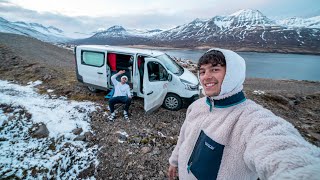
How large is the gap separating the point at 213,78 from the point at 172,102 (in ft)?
17.0

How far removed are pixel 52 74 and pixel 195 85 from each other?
8234 millimetres

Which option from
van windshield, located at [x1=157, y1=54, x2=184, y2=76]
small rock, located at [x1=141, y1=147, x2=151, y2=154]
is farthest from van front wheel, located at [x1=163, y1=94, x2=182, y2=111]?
small rock, located at [x1=141, y1=147, x2=151, y2=154]

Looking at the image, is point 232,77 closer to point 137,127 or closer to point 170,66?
point 137,127

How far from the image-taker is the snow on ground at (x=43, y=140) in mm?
3764

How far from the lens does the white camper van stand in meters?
6.08

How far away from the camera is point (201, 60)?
155 centimetres

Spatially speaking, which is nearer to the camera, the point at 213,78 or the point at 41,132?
the point at 213,78

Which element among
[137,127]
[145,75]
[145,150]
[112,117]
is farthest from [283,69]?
[145,150]

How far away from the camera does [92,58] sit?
769cm

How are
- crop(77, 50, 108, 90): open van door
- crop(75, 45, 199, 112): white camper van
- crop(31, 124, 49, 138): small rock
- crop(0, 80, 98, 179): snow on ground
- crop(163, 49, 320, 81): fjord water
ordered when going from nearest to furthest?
1. crop(0, 80, 98, 179): snow on ground
2. crop(31, 124, 49, 138): small rock
3. crop(75, 45, 199, 112): white camper van
4. crop(77, 50, 108, 90): open van door
5. crop(163, 49, 320, 81): fjord water

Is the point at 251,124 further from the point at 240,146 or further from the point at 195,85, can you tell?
the point at 195,85

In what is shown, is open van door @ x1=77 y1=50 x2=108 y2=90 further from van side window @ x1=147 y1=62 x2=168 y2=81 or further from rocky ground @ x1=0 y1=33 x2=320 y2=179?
van side window @ x1=147 y1=62 x2=168 y2=81

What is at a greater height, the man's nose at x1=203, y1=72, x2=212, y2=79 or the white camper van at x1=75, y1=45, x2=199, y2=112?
the man's nose at x1=203, y1=72, x2=212, y2=79

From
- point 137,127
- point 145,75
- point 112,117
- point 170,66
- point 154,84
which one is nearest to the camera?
point 137,127
